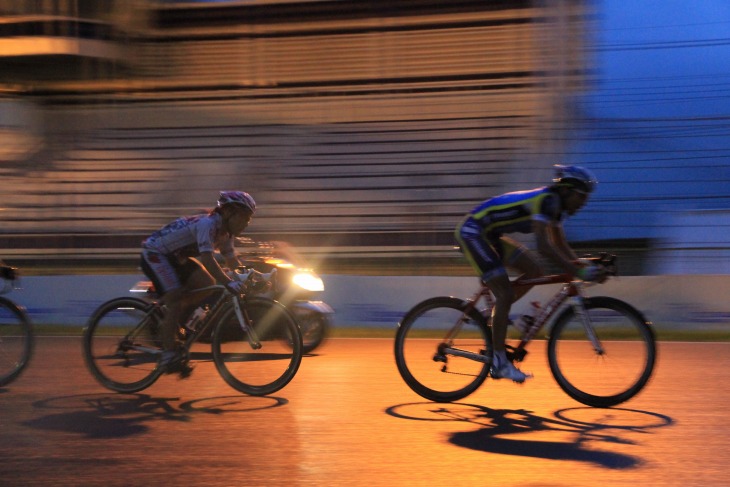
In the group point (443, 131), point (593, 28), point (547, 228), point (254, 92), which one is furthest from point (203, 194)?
point (547, 228)

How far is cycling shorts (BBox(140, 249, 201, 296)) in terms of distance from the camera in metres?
6.67

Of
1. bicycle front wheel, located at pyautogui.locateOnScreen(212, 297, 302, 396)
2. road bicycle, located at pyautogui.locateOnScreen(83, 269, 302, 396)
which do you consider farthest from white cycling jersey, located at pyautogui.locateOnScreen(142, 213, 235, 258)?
bicycle front wheel, located at pyautogui.locateOnScreen(212, 297, 302, 396)

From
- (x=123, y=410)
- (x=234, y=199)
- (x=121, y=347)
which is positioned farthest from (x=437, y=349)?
(x=121, y=347)

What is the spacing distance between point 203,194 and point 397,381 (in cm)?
1237

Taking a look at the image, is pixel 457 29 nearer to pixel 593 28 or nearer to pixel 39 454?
pixel 593 28

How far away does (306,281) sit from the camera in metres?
9.23

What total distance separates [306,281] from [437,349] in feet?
10.1

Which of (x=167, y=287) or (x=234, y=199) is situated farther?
(x=167, y=287)

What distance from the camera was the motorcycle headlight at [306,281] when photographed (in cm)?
915

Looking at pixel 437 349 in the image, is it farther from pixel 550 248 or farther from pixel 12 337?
pixel 12 337

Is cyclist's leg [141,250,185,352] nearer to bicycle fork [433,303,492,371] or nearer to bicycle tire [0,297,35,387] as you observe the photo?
bicycle tire [0,297,35,387]

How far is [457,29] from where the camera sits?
20656 millimetres

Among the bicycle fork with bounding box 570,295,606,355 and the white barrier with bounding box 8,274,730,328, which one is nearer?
the bicycle fork with bounding box 570,295,606,355

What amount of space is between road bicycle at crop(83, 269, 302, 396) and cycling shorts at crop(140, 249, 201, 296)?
0.17m
